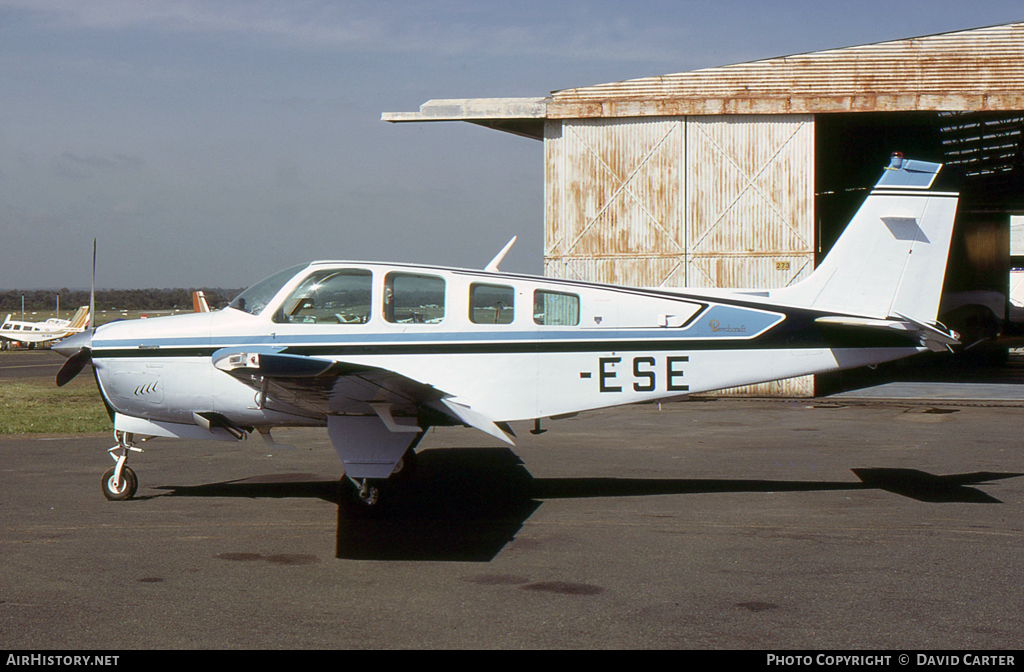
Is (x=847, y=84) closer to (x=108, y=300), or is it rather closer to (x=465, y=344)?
(x=465, y=344)

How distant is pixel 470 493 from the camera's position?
836 centimetres

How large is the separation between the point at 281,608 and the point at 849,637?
10.5ft

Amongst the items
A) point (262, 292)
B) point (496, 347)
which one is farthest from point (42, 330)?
point (496, 347)

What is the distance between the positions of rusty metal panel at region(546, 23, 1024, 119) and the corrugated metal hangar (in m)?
0.02

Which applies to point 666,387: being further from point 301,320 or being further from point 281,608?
point 281,608

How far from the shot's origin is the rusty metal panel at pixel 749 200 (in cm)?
1723

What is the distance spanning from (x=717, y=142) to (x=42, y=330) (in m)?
40.5

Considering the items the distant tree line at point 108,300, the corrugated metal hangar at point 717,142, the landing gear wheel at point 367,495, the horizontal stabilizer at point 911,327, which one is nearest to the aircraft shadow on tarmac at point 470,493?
the landing gear wheel at point 367,495

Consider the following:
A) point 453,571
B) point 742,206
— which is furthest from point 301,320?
point 742,206

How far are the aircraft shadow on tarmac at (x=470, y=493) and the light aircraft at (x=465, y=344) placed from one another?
525mm

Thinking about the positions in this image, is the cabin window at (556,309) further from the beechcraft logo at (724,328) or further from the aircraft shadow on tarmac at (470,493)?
the aircraft shadow on tarmac at (470,493)

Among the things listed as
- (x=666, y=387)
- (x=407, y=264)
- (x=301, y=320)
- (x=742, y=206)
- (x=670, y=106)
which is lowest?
(x=666, y=387)

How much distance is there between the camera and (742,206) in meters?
17.5
